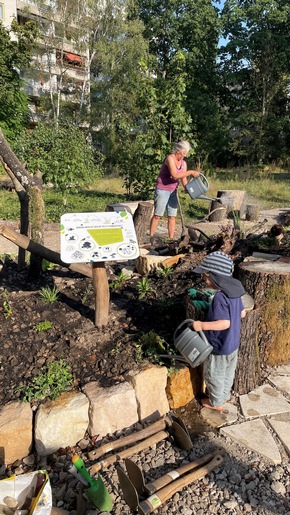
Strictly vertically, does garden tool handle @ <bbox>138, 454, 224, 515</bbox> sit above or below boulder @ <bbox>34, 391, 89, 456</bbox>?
below

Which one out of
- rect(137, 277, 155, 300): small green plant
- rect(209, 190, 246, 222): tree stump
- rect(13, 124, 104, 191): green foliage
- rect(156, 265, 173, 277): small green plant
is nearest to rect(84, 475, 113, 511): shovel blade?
rect(137, 277, 155, 300): small green plant

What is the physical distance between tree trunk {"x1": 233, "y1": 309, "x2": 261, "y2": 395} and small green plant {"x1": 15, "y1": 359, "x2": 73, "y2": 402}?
127 cm

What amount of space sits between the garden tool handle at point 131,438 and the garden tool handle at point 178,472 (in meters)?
0.28

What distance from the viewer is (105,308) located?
122 inches

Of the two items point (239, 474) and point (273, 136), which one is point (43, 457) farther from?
point (273, 136)

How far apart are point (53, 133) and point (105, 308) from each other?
7.87m

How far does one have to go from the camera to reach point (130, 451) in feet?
7.23

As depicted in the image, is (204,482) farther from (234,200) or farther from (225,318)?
(234,200)

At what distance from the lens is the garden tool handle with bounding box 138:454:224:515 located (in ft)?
6.06

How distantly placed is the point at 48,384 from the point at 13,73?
19157 mm

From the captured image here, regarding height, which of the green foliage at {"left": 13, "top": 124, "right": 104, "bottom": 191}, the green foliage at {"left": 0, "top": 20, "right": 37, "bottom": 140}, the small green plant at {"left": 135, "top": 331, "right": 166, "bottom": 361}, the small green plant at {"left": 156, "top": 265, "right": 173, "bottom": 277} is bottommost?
the small green plant at {"left": 135, "top": 331, "right": 166, "bottom": 361}

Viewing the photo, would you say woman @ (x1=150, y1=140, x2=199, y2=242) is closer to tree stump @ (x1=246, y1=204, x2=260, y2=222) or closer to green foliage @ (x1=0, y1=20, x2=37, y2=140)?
tree stump @ (x1=246, y1=204, x2=260, y2=222)

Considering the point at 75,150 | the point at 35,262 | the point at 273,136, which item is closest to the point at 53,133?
the point at 75,150

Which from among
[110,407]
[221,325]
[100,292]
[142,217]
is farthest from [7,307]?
[142,217]
